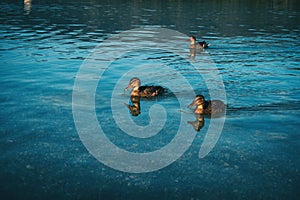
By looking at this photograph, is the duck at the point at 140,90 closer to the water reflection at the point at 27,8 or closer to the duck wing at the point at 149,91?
the duck wing at the point at 149,91

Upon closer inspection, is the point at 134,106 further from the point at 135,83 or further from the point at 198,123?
the point at 198,123

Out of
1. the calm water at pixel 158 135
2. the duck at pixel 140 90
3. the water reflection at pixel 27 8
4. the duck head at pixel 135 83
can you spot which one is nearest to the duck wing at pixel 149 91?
the duck at pixel 140 90

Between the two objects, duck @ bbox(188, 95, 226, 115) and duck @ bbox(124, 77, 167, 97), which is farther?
duck @ bbox(124, 77, 167, 97)

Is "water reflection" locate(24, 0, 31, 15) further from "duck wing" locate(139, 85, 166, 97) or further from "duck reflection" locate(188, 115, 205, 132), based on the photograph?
"duck reflection" locate(188, 115, 205, 132)

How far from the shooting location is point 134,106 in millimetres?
12109

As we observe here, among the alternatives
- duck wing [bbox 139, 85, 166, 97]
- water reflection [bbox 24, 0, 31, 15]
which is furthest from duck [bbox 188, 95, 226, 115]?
water reflection [bbox 24, 0, 31, 15]

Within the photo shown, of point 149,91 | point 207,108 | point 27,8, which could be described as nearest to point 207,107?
point 207,108

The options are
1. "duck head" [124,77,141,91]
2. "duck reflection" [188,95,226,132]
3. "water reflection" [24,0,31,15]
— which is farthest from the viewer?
"water reflection" [24,0,31,15]

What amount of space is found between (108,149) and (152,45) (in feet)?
53.3

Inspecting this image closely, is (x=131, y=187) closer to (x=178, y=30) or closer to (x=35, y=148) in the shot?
(x=35, y=148)

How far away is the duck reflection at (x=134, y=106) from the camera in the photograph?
37.9 feet

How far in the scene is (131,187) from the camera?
7.25 meters

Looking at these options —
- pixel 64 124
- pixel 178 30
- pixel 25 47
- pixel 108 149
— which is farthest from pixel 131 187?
pixel 178 30

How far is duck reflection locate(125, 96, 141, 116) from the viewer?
11.5 meters
